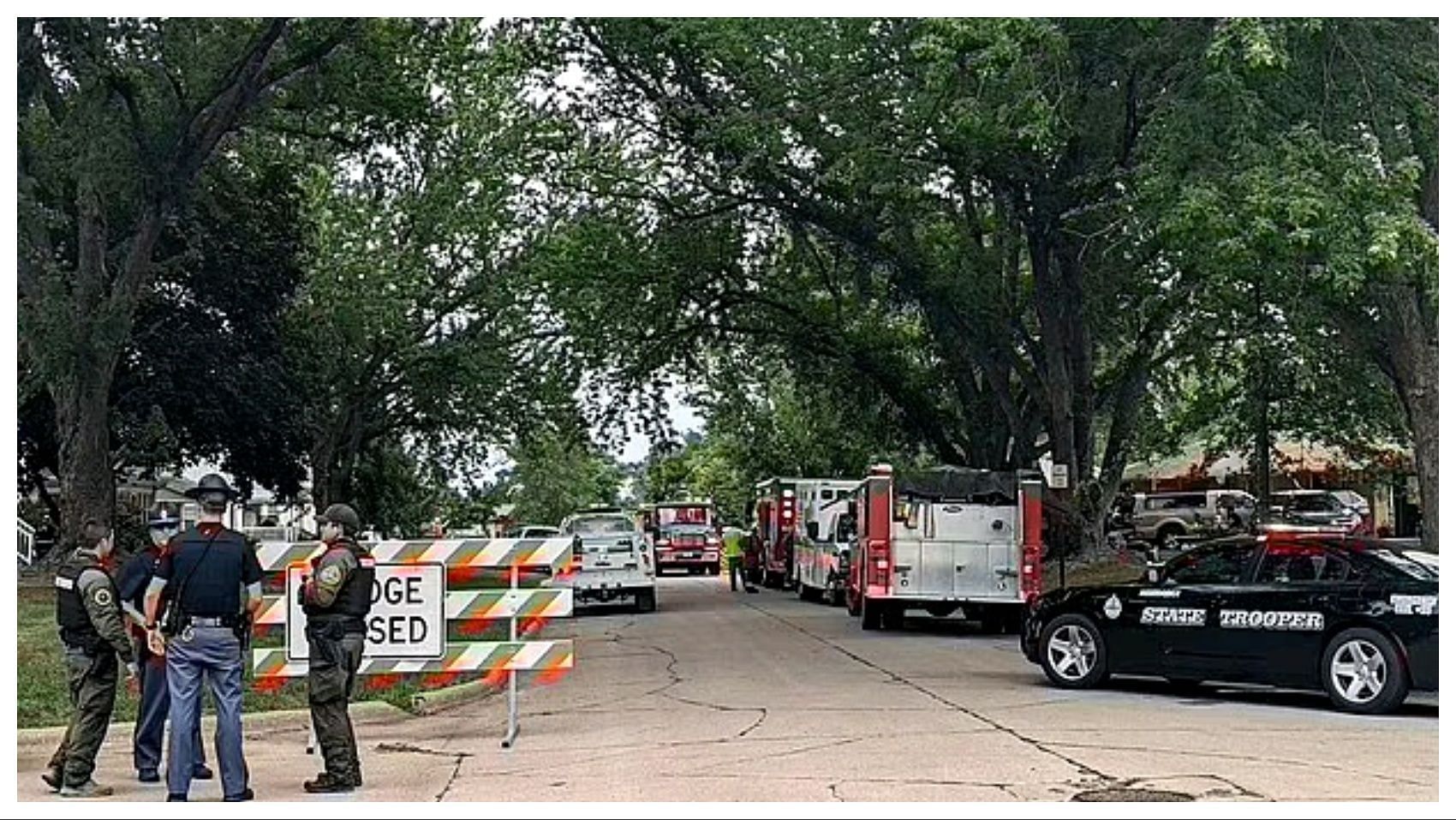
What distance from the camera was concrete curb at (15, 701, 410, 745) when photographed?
43.0ft

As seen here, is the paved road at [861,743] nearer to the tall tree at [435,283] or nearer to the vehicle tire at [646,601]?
the vehicle tire at [646,601]

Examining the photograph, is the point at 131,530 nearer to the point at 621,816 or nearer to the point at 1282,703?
the point at 1282,703

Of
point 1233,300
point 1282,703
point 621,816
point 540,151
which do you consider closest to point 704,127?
point 540,151

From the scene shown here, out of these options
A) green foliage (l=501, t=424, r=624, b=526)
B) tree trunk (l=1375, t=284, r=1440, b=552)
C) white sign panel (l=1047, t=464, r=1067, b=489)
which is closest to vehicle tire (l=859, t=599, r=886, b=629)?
tree trunk (l=1375, t=284, r=1440, b=552)

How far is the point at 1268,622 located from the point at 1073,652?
195 centimetres

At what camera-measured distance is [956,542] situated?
2545 cm

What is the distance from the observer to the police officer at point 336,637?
10875 mm

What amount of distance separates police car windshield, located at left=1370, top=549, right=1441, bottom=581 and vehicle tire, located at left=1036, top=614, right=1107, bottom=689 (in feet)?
8.24

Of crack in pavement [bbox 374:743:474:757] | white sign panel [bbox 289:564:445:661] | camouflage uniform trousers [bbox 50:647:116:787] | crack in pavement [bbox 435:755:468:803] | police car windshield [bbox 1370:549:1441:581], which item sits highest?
police car windshield [bbox 1370:549:1441:581]

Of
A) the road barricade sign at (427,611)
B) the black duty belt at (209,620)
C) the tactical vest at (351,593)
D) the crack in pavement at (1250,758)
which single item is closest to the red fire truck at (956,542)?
the road barricade sign at (427,611)

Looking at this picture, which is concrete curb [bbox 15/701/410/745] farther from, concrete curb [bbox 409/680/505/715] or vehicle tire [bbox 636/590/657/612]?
vehicle tire [bbox 636/590/657/612]

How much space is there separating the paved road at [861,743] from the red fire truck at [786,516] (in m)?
18.4

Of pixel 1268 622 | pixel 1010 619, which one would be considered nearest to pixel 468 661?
pixel 1268 622

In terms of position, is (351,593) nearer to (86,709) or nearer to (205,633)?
(205,633)
